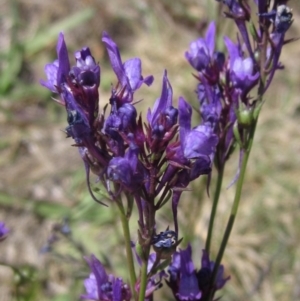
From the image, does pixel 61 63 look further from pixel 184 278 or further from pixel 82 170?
pixel 82 170

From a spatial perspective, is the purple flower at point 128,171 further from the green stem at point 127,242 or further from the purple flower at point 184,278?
the purple flower at point 184,278

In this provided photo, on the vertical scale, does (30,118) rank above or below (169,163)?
above

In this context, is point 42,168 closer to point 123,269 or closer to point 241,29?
point 123,269

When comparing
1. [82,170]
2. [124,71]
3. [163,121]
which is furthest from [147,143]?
[82,170]

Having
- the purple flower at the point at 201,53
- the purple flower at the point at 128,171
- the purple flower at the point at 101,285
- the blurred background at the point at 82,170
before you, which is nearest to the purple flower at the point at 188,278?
the purple flower at the point at 101,285

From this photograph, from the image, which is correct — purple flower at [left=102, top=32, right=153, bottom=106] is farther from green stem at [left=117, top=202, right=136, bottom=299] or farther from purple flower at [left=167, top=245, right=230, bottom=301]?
purple flower at [left=167, top=245, right=230, bottom=301]

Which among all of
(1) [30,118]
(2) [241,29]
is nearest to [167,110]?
(2) [241,29]
